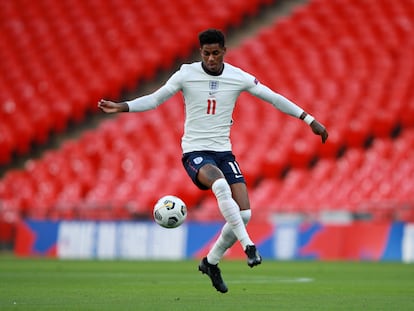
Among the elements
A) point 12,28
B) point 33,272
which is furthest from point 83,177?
point 33,272

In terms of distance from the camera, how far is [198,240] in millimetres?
18516

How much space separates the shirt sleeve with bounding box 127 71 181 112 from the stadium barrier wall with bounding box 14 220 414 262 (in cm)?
838

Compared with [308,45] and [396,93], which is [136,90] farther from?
[396,93]

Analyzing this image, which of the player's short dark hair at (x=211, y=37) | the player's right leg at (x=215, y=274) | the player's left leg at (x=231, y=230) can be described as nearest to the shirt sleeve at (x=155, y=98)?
the player's short dark hair at (x=211, y=37)

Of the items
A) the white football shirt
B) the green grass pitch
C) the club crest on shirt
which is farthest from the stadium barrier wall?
the club crest on shirt

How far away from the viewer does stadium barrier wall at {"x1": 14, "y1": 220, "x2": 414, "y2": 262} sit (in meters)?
16.8

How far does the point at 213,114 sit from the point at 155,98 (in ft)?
1.84

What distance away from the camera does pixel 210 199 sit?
2092 centimetres

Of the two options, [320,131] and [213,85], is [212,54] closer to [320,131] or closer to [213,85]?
[213,85]

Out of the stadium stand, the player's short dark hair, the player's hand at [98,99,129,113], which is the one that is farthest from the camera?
the stadium stand

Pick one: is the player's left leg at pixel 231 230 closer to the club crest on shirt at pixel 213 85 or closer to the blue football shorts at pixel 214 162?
the blue football shorts at pixel 214 162

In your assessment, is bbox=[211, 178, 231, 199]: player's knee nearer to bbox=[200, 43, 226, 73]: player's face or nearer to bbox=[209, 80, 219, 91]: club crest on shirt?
bbox=[209, 80, 219, 91]: club crest on shirt

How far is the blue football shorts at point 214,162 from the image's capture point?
348 inches

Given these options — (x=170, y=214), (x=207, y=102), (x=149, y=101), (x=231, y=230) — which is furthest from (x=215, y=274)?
(x=149, y=101)
